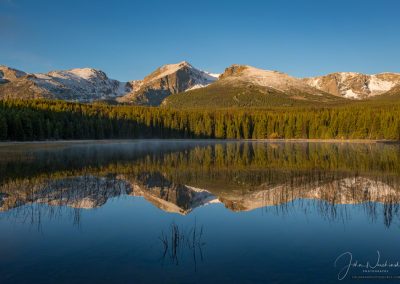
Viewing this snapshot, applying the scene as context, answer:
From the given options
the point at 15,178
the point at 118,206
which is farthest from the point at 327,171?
the point at 15,178

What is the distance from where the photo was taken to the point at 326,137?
164 m

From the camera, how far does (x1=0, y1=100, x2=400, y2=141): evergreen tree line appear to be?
137500 millimetres

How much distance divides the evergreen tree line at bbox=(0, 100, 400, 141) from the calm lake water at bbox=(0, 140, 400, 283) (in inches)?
3901

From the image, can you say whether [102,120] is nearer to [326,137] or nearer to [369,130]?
[326,137]

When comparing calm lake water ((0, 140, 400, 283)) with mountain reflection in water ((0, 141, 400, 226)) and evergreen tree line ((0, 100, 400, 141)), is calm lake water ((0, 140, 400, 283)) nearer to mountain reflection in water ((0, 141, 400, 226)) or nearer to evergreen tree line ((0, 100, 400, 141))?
mountain reflection in water ((0, 141, 400, 226))

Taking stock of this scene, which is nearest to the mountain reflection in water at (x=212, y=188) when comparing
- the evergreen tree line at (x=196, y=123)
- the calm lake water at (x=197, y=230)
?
the calm lake water at (x=197, y=230)

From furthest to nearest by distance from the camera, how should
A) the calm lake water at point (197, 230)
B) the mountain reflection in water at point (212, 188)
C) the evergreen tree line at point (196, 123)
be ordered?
the evergreen tree line at point (196, 123) < the mountain reflection in water at point (212, 188) < the calm lake water at point (197, 230)

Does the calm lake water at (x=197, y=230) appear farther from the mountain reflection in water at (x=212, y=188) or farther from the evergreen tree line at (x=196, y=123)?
the evergreen tree line at (x=196, y=123)

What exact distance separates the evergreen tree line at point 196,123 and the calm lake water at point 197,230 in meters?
99.1

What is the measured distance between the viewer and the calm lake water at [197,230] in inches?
550

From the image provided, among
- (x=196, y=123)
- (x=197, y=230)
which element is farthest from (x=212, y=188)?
(x=196, y=123)

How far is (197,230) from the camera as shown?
66.1 feet

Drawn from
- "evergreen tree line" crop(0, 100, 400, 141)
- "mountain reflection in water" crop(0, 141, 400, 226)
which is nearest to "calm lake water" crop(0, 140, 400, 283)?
"mountain reflection in water" crop(0, 141, 400, 226)

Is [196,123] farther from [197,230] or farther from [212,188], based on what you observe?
[197,230]
